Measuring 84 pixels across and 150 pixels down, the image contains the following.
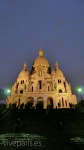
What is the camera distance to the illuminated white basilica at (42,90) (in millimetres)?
47375

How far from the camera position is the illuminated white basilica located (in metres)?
47.4

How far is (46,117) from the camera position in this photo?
2159 centimetres

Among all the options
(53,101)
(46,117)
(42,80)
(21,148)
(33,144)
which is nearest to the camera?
(21,148)

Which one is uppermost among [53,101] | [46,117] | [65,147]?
[53,101]

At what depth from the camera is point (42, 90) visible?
162 ft

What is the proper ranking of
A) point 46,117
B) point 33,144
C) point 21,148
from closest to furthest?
point 21,148 < point 33,144 < point 46,117

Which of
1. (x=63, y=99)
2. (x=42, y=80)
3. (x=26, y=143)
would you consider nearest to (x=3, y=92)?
(x=42, y=80)

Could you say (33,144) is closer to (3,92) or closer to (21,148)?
(21,148)

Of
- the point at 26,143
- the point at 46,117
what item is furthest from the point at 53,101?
the point at 26,143

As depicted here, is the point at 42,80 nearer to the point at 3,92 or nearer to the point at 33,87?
the point at 33,87

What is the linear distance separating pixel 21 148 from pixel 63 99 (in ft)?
131

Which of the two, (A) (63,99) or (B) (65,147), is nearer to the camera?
(B) (65,147)

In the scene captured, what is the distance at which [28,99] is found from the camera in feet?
161

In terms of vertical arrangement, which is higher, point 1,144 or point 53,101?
point 53,101
